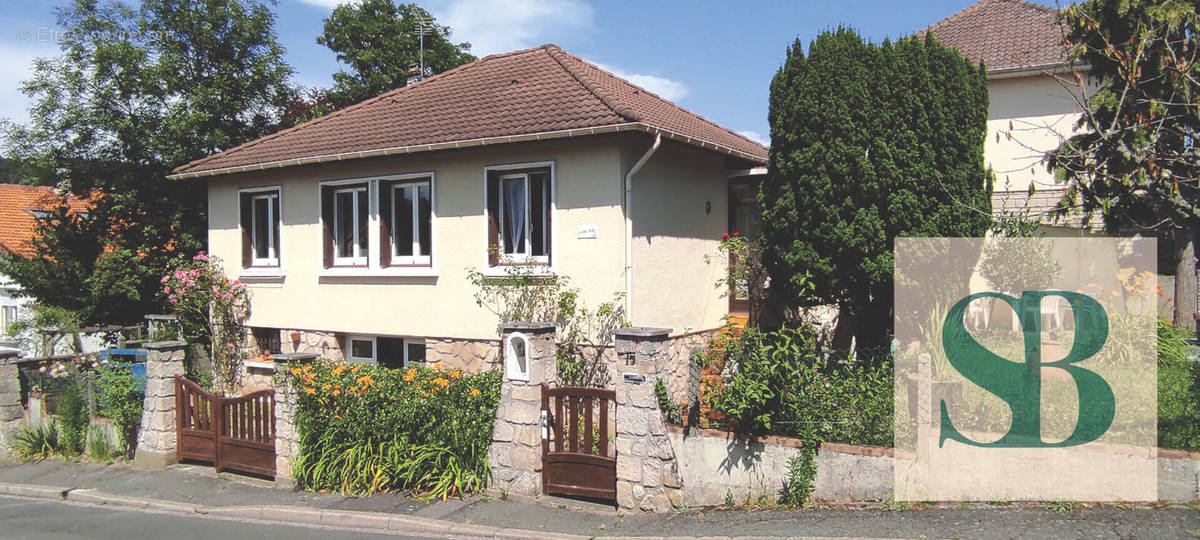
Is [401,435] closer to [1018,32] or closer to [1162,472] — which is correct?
[1162,472]

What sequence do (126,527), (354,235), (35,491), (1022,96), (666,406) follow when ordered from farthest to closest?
(1022,96), (354,235), (35,491), (126,527), (666,406)

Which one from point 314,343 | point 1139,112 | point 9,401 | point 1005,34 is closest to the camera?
point 1139,112

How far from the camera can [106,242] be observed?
1600 centimetres

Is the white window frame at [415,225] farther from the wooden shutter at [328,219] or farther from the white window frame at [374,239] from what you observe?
the wooden shutter at [328,219]

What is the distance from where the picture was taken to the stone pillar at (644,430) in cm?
686

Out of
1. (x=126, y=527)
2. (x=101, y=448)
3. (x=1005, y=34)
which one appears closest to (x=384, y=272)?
(x=126, y=527)

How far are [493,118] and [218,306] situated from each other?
6.53 metres

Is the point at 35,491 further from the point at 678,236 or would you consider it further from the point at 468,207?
the point at 678,236

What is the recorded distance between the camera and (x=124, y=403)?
34.4 feet

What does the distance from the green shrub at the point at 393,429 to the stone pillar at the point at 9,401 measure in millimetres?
6936

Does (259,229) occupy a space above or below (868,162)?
below

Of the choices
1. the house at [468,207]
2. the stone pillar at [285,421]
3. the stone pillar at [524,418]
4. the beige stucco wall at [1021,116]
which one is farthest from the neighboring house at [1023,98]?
the stone pillar at [285,421]

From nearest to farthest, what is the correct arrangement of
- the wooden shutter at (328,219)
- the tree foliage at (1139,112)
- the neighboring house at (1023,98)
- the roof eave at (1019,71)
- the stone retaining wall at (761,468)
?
the tree foliage at (1139,112) < the stone retaining wall at (761,468) < the wooden shutter at (328,219) < the roof eave at (1019,71) < the neighboring house at (1023,98)

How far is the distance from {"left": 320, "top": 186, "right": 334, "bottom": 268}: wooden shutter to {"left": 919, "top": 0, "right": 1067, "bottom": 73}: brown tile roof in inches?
507
